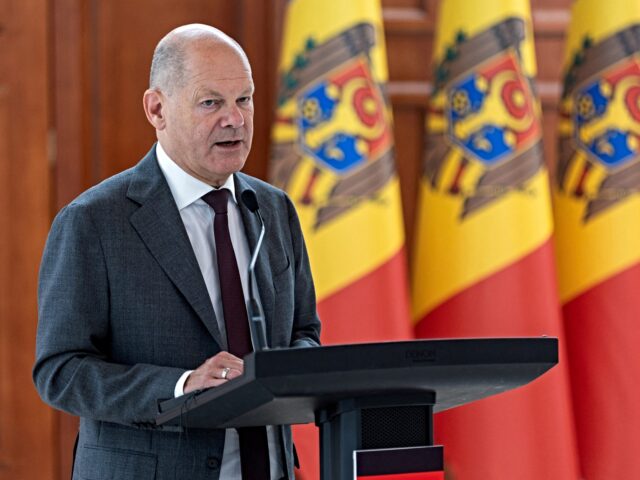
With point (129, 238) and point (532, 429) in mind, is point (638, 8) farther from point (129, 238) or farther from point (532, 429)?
point (129, 238)

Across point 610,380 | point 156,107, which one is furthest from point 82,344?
point 610,380

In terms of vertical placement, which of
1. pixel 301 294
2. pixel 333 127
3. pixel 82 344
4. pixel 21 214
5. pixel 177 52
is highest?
pixel 333 127

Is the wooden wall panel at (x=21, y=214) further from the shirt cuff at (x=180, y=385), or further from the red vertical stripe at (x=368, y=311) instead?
the shirt cuff at (x=180, y=385)

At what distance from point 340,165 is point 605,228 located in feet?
2.89

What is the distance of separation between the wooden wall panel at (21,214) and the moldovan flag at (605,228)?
170 cm

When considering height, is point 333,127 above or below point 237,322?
above

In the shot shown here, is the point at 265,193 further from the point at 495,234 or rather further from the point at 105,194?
the point at 495,234

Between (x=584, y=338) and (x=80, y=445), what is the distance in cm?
203

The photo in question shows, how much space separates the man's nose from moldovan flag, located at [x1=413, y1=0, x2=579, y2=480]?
5.28 ft

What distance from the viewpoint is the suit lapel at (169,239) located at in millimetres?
1547

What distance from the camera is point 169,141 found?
166 cm

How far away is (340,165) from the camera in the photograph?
9.71 feet

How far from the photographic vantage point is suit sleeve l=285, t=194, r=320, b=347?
1.79m

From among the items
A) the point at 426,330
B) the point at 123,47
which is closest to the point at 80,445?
the point at 426,330
